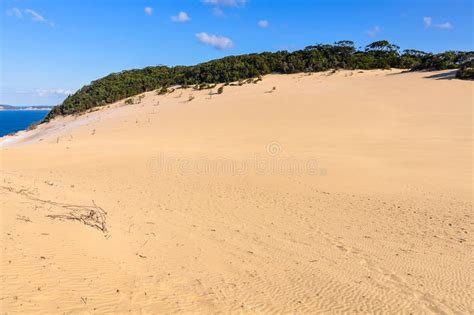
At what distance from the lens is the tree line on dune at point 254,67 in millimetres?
35219

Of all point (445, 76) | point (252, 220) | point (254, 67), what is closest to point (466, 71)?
point (445, 76)

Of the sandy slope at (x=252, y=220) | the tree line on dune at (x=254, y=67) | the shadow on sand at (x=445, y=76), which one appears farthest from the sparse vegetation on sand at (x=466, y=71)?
the tree line on dune at (x=254, y=67)

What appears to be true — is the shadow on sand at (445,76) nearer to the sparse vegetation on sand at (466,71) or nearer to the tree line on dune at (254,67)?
the sparse vegetation on sand at (466,71)

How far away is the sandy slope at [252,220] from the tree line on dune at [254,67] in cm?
1505

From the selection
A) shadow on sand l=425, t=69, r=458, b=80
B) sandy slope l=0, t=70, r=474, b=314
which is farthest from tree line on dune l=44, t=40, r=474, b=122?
sandy slope l=0, t=70, r=474, b=314

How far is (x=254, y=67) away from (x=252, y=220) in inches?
1181

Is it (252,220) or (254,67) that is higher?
(254,67)

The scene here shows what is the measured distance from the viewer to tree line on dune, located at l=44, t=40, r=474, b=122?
116 ft

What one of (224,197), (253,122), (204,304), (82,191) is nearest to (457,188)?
(224,197)

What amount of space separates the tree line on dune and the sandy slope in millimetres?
A: 15050

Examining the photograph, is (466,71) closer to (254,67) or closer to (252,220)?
(254,67)

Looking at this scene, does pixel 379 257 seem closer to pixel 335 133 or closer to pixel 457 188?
pixel 457 188

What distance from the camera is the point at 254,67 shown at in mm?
36875

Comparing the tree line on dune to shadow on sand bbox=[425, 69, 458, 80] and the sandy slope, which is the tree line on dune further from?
the sandy slope
